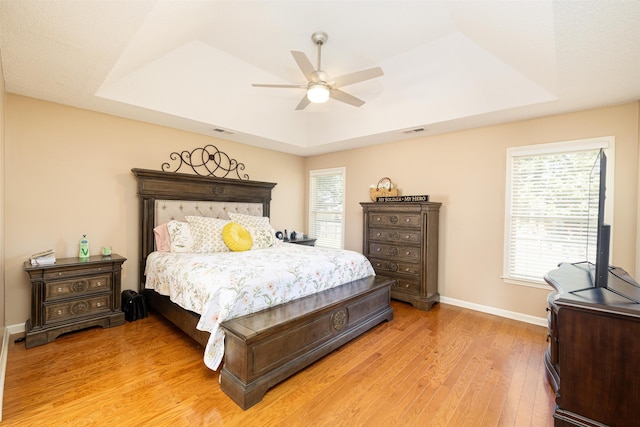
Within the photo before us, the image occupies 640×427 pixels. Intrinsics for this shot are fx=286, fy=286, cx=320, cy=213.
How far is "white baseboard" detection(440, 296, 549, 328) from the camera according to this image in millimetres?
3307

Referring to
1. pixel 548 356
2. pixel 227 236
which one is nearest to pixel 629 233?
pixel 548 356

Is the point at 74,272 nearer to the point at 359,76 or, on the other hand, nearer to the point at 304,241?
the point at 304,241

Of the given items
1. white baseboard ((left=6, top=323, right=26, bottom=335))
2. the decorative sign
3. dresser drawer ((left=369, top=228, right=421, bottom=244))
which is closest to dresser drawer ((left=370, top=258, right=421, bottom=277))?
dresser drawer ((left=369, top=228, right=421, bottom=244))

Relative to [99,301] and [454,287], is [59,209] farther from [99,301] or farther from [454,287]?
[454,287]

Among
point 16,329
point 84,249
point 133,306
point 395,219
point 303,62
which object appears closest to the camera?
point 303,62

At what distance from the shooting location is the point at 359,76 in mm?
2467

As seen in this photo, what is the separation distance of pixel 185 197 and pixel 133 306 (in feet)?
4.81

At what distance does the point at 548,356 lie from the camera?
2311 millimetres

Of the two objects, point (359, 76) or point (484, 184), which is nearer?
point (359, 76)

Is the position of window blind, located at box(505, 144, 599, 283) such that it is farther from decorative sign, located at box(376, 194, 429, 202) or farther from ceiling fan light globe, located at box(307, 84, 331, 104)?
ceiling fan light globe, located at box(307, 84, 331, 104)

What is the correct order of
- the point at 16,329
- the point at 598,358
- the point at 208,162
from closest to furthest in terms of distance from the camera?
1. the point at 598,358
2. the point at 16,329
3. the point at 208,162

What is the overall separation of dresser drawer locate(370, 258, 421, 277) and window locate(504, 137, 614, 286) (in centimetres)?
107

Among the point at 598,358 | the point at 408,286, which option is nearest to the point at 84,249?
the point at 408,286

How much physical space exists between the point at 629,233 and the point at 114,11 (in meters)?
4.67
